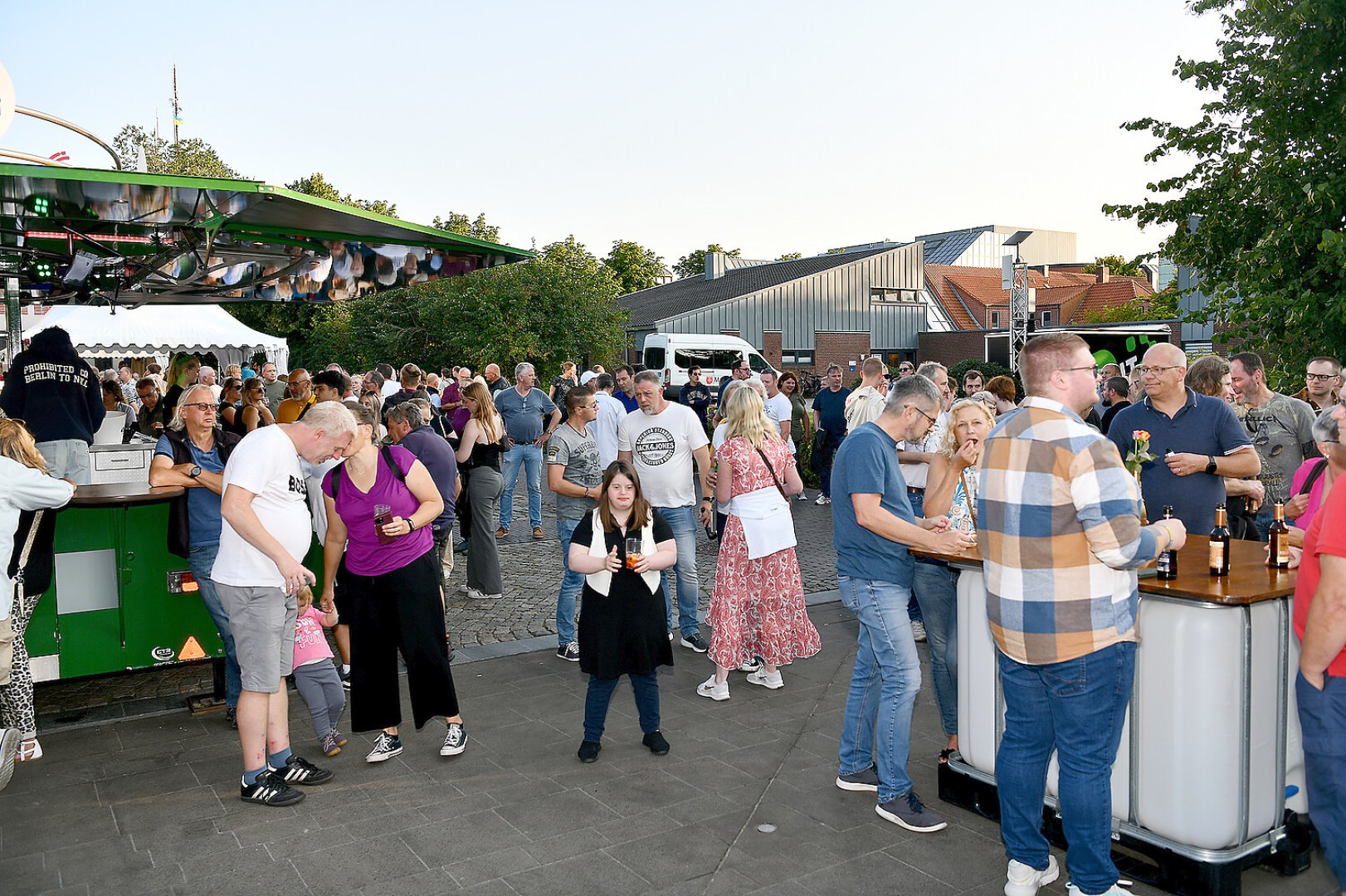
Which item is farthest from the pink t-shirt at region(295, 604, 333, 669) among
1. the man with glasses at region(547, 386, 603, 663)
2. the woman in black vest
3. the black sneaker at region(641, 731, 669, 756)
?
the man with glasses at region(547, 386, 603, 663)

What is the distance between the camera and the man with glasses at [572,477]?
274 inches

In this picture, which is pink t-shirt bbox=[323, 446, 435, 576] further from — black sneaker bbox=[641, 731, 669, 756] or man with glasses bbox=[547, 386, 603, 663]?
man with glasses bbox=[547, 386, 603, 663]

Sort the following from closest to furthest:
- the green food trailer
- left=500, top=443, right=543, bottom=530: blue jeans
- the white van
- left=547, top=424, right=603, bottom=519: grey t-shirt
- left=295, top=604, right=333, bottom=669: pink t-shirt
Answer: left=295, top=604, right=333, bottom=669: pink t-shirt
the green food trailer
left=547, top=424, right=603, bottom=519: grey t-shirt
left=500, top=443, right=543, bottom=530: blue jeans
the white van

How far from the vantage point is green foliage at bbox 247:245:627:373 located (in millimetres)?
30422

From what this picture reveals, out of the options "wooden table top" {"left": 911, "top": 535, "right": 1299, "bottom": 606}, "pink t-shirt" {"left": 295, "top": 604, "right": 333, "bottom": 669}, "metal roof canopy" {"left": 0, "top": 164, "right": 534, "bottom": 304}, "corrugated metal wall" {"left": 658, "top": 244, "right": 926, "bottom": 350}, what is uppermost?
"corrugated metal wall" {"left": 658, "top": 244, "right": 926, "bottom": 350}

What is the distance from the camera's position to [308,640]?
17.2 ft

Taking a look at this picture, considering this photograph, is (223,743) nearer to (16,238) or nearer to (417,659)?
(417,659)

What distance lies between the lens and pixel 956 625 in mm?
4578

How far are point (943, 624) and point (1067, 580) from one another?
4.70 feet

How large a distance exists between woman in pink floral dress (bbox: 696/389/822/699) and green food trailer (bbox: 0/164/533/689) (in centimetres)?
264

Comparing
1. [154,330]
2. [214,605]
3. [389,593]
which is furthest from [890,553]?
[154,330]

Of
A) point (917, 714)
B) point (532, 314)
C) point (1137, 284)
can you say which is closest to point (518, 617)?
point (917, 714)

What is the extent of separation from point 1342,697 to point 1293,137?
13.9m

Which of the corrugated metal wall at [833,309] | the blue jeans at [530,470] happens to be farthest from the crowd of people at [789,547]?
the corrugated metal wall at [833,309]
